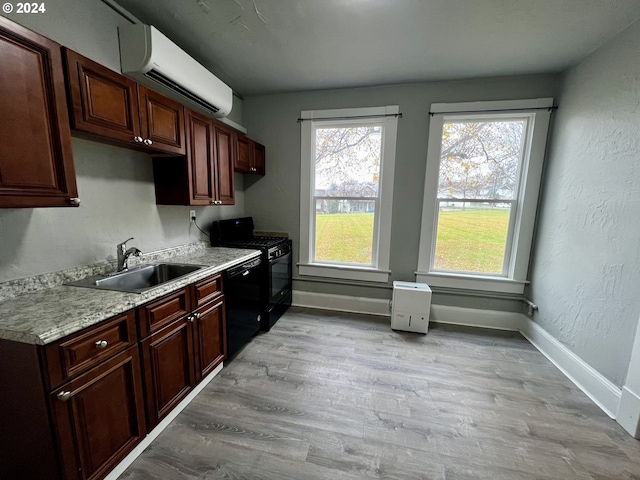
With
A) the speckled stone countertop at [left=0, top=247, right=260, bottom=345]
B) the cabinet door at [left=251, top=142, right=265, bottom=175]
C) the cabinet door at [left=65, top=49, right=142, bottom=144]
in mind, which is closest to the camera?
the speckled stone countertop at [left=0, top=247, right=260, bottom=345]

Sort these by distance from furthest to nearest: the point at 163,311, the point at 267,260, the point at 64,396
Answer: the point at 267,260 < the point at 163,311 < the point at 64,396

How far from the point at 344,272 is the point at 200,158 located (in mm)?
2045

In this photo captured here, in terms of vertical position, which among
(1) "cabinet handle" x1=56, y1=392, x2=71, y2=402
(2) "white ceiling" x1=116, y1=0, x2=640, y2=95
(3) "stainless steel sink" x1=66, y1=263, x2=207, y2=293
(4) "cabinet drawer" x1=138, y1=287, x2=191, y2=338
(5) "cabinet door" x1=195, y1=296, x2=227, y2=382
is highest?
(2) "white ceiling" x1=116, y1=0, x2=640, y2=95

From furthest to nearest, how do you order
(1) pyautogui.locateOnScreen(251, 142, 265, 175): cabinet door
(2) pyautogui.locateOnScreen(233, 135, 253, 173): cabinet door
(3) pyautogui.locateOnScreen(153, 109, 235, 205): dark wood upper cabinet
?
(1) pyautogui.locateOnScreen(251, 142, 265, 175): cabinet door → (2) pyautogui.locateOnScreen(233, 135, 253, 173): cabinet door → (3) pyautogui.locateOnScreen(153, 109, 235, 205): dark wood upper cabinet

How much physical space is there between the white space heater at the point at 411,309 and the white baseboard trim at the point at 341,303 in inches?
14.1

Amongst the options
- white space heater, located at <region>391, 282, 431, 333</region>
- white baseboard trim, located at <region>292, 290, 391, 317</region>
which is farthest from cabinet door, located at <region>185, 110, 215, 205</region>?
white space heater, located at <region>391, 282, 431, 333</region>

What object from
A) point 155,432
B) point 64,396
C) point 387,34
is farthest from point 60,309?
point 387,34

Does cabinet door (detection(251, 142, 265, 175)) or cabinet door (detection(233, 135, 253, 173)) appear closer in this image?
cabinet door (detection(233, 135, 253, 173))

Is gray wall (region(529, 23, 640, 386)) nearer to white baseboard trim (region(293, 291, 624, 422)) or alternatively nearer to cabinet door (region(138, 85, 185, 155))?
white baseboard trim (region(293, 291, 624, 422))

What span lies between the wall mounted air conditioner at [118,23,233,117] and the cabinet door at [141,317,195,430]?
67.4 inches

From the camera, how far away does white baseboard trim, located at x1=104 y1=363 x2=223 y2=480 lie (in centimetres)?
127

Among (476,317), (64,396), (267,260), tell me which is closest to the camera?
(64,396)

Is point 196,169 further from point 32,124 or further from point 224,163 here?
point 32,124

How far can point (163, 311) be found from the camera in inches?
57.4
